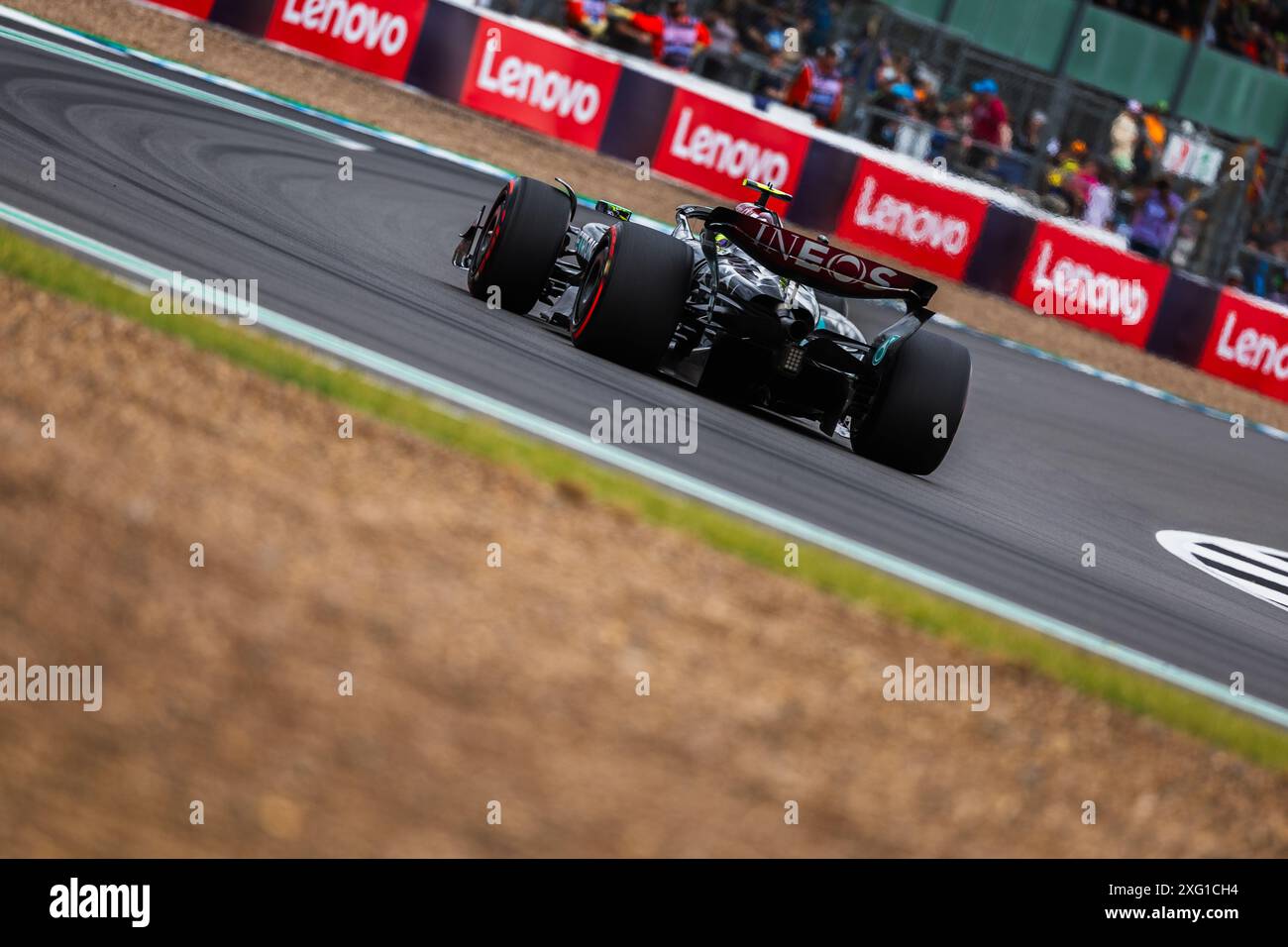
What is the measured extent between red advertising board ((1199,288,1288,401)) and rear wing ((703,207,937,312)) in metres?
12.7

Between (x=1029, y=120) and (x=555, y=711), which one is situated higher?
(x=1029, y=120)

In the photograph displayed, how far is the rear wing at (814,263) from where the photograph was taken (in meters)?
8.75

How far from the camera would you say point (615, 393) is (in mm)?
8398

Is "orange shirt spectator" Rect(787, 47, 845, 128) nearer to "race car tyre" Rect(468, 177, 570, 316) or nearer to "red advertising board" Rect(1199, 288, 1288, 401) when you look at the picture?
"red advertising board" Rect(1199, 288, 1288, 401)

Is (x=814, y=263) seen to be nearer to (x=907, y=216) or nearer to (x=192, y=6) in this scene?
(x=907, y=216)

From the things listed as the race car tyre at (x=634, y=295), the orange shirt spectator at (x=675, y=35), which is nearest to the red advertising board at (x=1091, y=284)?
the orange shirt spectator at (x=675, y=35)

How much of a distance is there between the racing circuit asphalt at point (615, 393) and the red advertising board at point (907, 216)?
4.89 m

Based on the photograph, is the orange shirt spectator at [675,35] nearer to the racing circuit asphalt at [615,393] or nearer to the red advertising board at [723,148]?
the red advertising board at [723,148]

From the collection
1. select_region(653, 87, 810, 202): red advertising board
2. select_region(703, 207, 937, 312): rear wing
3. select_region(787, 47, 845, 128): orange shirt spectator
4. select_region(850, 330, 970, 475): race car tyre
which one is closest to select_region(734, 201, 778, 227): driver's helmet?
select_region(703, 207, 937, 312): rear wing

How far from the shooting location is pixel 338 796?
3.63m

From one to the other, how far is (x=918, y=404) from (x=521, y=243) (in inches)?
92.7
